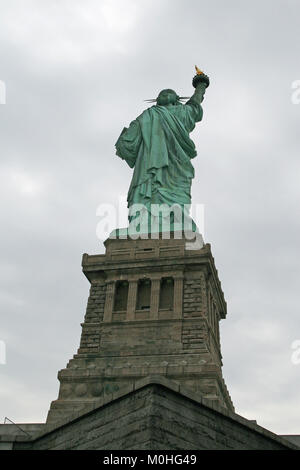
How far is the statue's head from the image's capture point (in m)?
32.6

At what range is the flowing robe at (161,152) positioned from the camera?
28438 millimetres

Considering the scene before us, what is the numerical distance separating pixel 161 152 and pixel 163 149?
218 mm

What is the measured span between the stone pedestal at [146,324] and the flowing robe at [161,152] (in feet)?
11.1

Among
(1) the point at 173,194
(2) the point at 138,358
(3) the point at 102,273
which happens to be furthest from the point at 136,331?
(1) the point at 173,194

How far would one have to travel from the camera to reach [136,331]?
75.9 ft

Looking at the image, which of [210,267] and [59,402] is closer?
[59,402]

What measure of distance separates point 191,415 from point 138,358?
11.4 metres

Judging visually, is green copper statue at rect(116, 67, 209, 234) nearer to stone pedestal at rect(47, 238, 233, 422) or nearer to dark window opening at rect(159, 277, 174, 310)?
stone pedestal at rect(47, 238, 233, 422)

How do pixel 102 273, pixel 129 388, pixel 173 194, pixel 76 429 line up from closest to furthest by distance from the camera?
pixel 129 388 → pixel 76 429 → pixel 102 273 → pixel 173 194

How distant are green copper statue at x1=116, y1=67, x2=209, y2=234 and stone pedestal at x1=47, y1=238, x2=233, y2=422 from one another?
3.37 m

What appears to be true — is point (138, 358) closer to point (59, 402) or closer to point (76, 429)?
point (59, 402)

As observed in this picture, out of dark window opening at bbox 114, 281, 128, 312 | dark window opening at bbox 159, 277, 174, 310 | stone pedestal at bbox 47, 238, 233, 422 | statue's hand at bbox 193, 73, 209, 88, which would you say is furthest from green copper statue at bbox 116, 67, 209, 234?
dark window opening at bbox 159, 277, 174, 310
